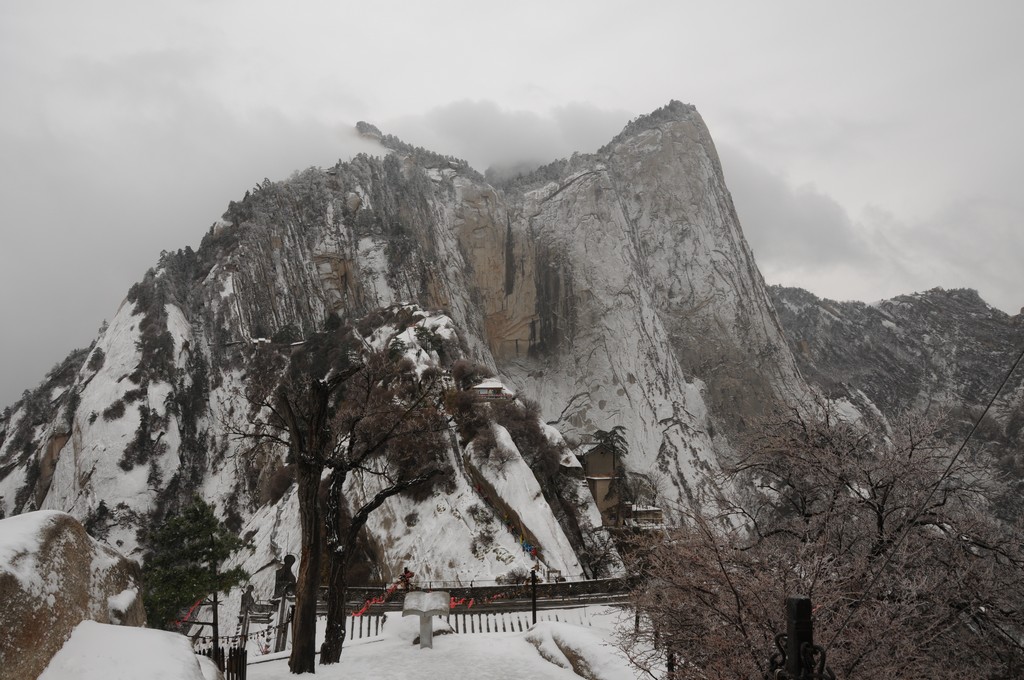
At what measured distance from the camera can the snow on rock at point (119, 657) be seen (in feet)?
18.2

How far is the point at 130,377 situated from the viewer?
5550 cm

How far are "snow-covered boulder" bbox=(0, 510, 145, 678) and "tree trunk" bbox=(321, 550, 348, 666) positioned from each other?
4080 millimetres

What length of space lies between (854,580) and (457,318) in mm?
74198

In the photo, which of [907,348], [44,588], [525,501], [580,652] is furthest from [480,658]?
[907,348]

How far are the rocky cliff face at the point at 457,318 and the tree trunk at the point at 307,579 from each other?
72.6ft

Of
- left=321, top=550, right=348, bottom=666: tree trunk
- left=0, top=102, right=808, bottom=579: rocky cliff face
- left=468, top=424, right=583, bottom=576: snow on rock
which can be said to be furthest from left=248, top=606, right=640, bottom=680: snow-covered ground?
left=0, top=102, right=808, bottom=579: rocky cliff face

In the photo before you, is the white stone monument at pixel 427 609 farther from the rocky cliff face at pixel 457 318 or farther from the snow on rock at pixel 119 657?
the rocky cliff face at pixel 457 318

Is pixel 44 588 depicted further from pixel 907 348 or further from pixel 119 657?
pixel 907 348

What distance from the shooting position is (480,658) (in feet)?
38.4

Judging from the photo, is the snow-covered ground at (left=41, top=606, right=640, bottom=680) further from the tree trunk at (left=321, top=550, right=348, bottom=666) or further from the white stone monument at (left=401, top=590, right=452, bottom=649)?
the tree trunk at (left=321, top=550, right=348, bottom=666)

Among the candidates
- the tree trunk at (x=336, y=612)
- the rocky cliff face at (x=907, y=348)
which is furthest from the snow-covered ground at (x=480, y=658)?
the rocky cliff face at (x=907, y=348)

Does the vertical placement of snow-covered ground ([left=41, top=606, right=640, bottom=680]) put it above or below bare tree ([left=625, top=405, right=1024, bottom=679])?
below

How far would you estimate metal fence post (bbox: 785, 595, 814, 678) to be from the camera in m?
3.76

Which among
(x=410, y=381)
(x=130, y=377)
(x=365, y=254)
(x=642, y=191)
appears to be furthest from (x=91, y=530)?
(x=642, y=191)
